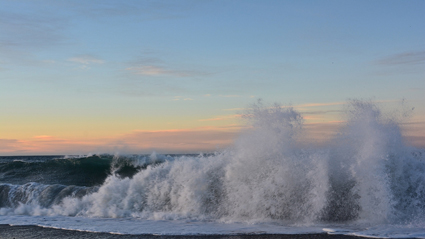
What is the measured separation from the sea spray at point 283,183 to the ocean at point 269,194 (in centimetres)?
2

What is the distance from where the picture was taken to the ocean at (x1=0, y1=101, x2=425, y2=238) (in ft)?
23.3

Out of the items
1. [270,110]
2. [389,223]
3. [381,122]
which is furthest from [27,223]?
[381,122]

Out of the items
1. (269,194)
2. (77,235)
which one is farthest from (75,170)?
(269,194)

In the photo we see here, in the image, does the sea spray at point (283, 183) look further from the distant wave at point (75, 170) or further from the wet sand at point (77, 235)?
the distant wave at point (75, 170)

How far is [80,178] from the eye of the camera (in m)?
15.5

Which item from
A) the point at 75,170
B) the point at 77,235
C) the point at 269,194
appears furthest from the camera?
the point at 75,170

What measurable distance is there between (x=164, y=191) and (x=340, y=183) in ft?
14.0

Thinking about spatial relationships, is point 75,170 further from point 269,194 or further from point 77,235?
point 269,194

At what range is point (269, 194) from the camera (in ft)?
27.0

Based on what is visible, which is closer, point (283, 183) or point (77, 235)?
point (77, 235)

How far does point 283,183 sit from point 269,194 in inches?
15.9

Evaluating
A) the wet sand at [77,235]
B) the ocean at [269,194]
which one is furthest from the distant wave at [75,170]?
the wet sand at [77,235]

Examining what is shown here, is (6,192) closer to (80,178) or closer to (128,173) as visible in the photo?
(80,178)

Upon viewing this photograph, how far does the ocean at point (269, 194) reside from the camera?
7102 mm
